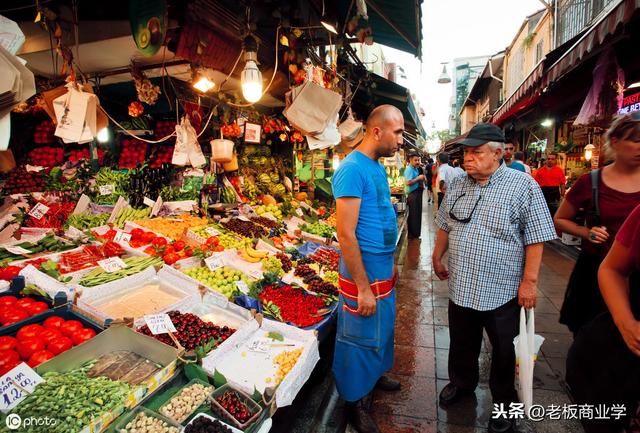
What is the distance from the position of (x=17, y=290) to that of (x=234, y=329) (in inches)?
72.3

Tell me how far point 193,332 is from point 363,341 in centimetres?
133

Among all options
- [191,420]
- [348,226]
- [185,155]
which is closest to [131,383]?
[191,420]

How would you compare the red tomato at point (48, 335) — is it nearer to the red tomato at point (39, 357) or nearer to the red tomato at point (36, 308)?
the red tomato at point (39, 357)

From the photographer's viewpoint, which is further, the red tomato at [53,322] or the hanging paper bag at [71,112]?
the hanging paper bag at [71,112]

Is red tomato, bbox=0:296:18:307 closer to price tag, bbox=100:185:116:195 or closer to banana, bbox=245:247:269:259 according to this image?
banana, bbox=245:247:269:259

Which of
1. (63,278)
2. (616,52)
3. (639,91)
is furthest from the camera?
(639,91)

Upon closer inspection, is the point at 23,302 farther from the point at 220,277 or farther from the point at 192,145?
the point at 192,145

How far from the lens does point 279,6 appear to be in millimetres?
4246

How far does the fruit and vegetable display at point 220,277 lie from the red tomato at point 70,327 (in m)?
1.14

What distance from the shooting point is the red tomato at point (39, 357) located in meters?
2.13

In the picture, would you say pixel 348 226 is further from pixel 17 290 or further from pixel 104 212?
pixel 104 212

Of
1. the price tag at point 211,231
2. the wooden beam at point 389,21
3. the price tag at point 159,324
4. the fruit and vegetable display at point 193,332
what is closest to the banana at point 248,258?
the price tag at point 211,231

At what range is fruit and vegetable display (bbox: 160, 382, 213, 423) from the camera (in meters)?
2.00

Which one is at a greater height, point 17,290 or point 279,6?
point 279,6
